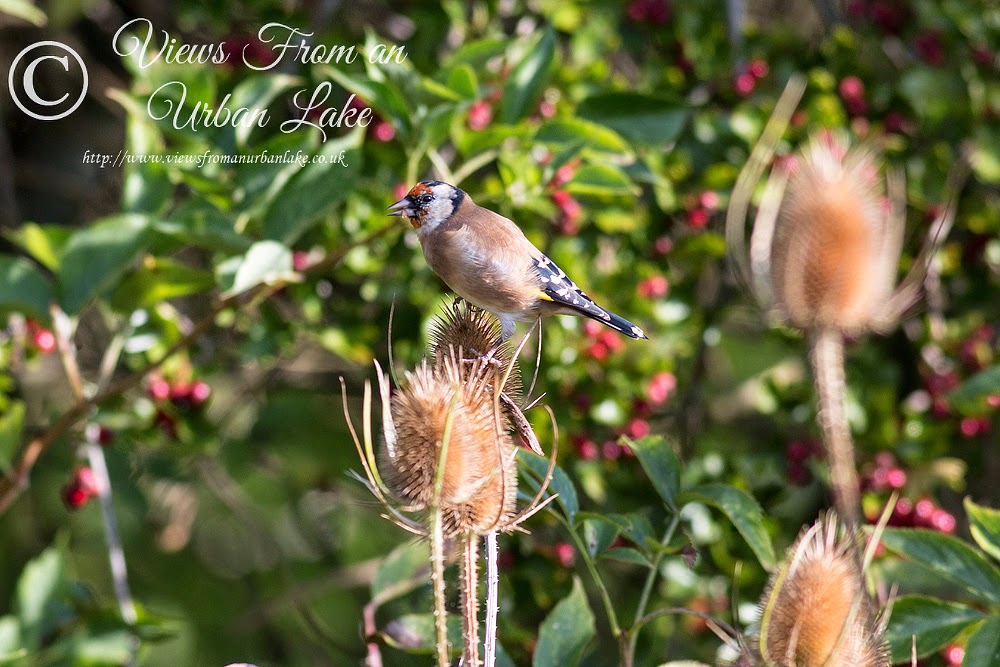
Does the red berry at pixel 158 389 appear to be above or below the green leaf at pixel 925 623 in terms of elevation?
below

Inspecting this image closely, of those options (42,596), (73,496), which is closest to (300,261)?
(73,496)

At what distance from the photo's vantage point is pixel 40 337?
2.16m

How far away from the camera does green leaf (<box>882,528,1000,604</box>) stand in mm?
1365

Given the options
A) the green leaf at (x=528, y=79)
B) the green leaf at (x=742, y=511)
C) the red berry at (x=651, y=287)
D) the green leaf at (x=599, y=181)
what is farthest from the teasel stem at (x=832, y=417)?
the red berry at (x=651, y=287)

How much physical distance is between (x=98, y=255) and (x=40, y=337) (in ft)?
1.57

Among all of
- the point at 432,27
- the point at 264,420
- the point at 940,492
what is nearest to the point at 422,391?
the point at 432,27

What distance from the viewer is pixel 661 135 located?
6.84 feet

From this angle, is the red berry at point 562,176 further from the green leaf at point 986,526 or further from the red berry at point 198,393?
the red berry at point 198,393

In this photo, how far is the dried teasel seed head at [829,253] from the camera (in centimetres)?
119

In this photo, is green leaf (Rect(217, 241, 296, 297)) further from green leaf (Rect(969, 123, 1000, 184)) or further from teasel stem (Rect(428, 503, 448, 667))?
green leaf (Rect(969, 123, 1000, 184))

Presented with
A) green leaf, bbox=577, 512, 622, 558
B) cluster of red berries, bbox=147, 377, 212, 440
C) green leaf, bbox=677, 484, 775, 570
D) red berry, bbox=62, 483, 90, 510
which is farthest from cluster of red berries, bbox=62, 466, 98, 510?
green leaf, bbox=677, 484, 775, 570

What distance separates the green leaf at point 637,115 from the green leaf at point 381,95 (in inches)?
18.4

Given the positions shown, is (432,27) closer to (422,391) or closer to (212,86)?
(212,86)

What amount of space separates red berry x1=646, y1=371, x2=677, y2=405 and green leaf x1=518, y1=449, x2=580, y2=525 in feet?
3.36
